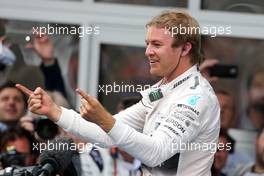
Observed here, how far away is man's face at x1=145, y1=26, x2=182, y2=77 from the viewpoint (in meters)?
3.29

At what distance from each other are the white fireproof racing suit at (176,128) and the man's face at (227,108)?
99.6 inches

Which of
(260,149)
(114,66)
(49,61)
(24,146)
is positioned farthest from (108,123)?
(49,61)

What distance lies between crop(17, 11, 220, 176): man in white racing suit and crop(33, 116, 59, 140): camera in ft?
7.25

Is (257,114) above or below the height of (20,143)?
above

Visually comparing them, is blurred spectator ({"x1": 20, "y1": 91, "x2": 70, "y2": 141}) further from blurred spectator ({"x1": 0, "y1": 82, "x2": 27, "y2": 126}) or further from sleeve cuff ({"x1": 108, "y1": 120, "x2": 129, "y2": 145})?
sleeve cuff ({"x1": 108, "y1": 120, "x2": 129, "y2": 145})

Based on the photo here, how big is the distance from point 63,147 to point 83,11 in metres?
3.45

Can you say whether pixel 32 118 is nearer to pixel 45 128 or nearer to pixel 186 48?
pixel 45 128

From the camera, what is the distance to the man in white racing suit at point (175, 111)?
3160 mm

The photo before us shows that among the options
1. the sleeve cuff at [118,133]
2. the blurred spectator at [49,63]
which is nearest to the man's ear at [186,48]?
the sleeve cuff at [118,133]

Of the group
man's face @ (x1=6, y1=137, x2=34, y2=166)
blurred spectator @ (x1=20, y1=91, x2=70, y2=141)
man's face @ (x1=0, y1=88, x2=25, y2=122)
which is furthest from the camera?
man's face @ (x1=0, y1=88, x2=25, y2=122)

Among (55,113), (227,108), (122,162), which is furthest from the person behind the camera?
(227,108)

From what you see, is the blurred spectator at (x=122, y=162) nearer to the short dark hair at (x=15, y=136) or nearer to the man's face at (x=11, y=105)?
the short dark hair at (x=15, y=136)

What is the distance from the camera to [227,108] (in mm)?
5980

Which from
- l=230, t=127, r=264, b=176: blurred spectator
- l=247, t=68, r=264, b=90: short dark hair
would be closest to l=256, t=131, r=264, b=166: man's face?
l=230, t=127, r=264, b=176: blurred spectator
